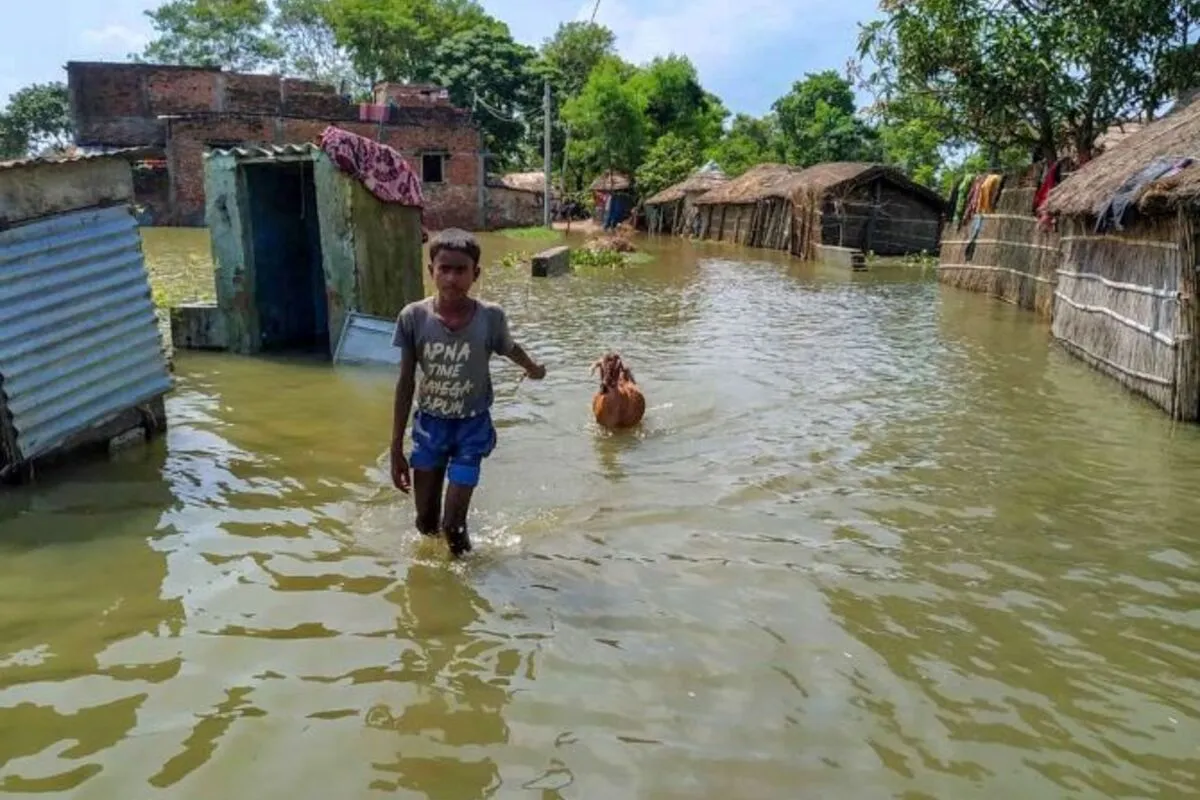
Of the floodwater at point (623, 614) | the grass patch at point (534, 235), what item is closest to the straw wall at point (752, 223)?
the grass patch at point (534, 235)

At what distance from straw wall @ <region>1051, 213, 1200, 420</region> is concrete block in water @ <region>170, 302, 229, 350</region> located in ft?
29.5

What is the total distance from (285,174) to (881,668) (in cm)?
906

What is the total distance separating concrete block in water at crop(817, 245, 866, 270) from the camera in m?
23.2

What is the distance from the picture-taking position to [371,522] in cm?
531

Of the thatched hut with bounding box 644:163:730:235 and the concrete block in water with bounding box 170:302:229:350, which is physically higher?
the thatched hut with bounding box 644:163:730:235

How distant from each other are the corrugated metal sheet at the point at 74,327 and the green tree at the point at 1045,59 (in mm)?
15226

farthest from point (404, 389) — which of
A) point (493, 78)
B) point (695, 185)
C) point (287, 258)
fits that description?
point (493, 78)

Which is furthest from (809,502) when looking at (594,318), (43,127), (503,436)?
(43,127)

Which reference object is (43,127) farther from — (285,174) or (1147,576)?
(1147,576)

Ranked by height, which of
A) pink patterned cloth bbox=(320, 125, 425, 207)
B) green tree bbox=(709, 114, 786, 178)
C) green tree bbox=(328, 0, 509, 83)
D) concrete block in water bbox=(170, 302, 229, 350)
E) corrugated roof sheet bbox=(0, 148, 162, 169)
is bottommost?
concrete block in water bbox=(170, 302, 229, 350)

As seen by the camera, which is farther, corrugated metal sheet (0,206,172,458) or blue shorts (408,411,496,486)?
corrugated metal sheet (0,206,172,458)

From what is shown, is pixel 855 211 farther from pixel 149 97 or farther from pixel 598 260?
pixel 149 97

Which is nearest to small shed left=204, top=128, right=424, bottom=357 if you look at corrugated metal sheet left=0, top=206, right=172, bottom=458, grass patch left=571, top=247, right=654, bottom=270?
corrugated metal sheet left=0, top=206, right=172, bottom=458

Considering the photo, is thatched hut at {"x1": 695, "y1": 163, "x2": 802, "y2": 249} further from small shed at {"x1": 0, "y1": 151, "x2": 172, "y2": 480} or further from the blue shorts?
the blue shorts
